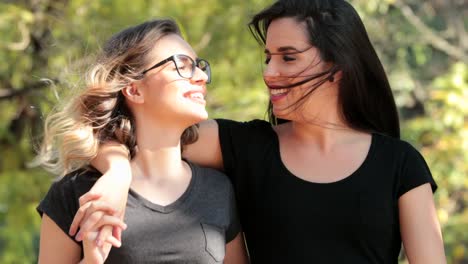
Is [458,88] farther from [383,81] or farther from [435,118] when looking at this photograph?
[383,81]

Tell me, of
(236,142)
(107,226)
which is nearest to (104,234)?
(107,226)

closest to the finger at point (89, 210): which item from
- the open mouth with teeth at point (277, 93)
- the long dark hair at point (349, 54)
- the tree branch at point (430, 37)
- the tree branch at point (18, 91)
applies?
the open mouth with teeth at point (277, 93)

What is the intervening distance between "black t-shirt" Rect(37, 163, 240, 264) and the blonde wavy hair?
0.24 ft

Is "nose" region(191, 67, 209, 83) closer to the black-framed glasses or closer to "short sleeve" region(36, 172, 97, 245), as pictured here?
the black-framed glasses

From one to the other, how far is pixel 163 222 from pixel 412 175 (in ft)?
2.37

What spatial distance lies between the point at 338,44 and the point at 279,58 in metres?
0.17

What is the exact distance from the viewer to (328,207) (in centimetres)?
238

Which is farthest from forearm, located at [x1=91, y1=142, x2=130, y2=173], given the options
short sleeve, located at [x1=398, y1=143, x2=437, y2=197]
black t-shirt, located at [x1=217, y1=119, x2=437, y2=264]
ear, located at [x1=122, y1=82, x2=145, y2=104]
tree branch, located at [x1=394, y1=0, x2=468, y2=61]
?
tree branch, located at [x1=394, y1=0, x2=468, y2=61]

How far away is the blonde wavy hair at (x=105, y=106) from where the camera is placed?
230cm

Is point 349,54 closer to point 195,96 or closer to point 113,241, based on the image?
point 195,96

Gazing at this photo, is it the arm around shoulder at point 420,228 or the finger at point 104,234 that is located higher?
the finger at point 104,234

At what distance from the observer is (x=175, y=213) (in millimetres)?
2258

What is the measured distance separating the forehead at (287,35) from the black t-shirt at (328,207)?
1.06 feet

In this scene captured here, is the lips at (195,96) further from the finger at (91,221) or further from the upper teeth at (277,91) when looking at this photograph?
the finger at (91,221)
